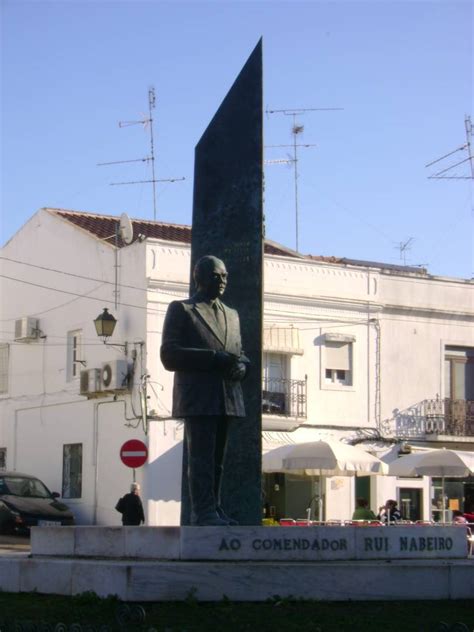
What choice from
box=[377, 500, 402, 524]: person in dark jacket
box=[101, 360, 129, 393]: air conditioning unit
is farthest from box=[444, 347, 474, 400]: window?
box=[377, 500, 402, 524]: person in dark jacket

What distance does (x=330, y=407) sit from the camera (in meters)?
32.8

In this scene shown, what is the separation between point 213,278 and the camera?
11328 millimetres

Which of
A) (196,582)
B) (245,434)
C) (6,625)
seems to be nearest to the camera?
(6,625)

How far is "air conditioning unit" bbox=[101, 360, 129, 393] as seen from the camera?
→ 30062mm

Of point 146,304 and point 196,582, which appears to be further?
point 146,304

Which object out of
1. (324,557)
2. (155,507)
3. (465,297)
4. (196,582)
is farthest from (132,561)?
(465,297)

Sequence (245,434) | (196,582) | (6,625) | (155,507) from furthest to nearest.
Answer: (155,507), (245,434), (196,582), (6,625)

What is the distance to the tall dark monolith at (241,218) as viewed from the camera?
12.1 m

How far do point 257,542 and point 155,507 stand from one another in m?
18.9

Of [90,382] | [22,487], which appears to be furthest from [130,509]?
[90,382]

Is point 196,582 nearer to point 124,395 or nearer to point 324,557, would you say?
point 324,557

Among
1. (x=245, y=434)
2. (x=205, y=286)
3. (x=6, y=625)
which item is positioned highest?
(x=205, y=286)

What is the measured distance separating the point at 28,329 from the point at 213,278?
942 inches

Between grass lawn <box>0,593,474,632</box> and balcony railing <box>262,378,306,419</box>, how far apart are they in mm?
21289
